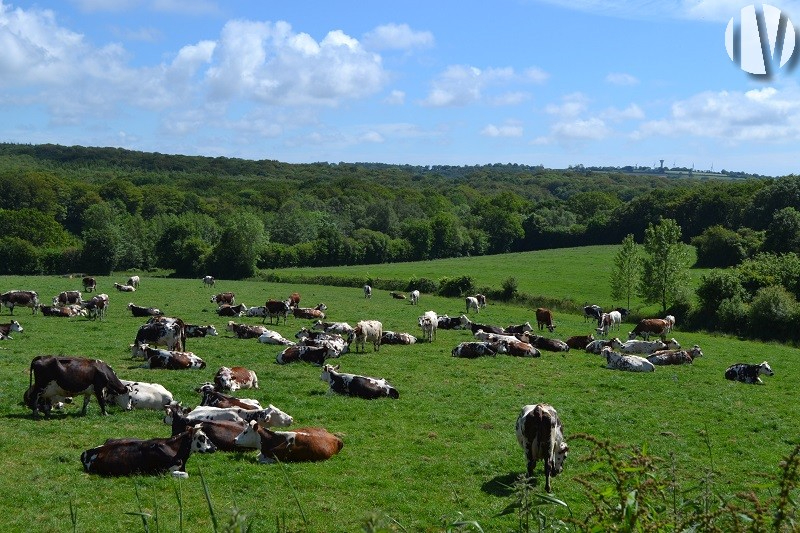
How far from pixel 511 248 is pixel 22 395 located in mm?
102192

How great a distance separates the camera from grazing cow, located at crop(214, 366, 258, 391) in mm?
18406

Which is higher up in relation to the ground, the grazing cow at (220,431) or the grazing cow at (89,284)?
the grazing cow at (220,431)

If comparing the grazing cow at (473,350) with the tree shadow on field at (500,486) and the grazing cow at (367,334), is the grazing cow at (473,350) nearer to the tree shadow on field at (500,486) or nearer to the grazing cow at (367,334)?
the grazing cow at (367,334)

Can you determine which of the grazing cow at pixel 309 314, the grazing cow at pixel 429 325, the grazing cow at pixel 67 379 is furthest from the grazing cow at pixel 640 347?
the grazing cow at pixel 67 379

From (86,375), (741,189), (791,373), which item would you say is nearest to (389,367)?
(86,375)

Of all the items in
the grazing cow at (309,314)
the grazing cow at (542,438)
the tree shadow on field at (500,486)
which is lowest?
the grazing cow at (309,314)

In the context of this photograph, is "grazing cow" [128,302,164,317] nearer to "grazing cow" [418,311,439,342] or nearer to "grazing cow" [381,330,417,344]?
"grazing cow" [381,330,417,344]

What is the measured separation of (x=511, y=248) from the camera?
115 m

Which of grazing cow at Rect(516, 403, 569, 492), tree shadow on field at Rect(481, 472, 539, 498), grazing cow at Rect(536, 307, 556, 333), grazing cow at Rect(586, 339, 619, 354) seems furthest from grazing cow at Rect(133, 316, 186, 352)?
grazing cow at Rect(536, 307, 556, 333)

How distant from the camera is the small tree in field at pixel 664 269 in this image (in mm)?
52031

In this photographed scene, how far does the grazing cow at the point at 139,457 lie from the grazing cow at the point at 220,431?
1289mm

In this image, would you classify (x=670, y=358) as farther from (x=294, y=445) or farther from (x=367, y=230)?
(x=367, y=230)

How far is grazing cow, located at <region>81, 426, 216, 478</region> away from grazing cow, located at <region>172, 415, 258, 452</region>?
50.7 inches

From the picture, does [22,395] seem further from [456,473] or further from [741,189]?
[741,189]
